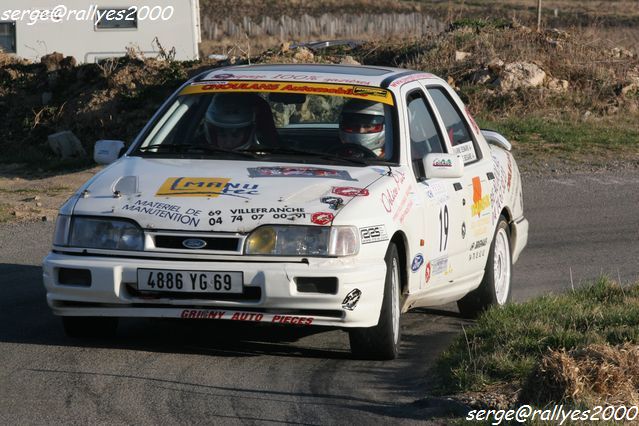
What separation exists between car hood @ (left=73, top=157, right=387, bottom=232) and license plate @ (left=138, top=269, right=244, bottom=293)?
Result: 0.78 ft

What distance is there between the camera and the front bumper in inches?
239

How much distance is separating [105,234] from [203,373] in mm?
921

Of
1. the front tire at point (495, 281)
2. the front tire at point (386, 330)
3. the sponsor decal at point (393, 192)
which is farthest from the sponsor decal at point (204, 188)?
the front tire at point (495, 281)

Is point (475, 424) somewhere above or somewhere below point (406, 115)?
below

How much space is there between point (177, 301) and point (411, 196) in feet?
4.98

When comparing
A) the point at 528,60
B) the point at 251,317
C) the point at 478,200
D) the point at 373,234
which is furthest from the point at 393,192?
the point at 528,60

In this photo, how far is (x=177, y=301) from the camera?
20.5ft

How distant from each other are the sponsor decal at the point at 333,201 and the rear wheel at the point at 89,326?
4.98 ft

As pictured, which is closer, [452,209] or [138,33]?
[452,209]

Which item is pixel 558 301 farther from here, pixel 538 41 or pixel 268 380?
pixel 538 41

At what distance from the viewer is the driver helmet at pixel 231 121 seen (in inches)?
292

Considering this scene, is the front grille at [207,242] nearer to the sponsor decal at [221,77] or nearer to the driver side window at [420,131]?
the driver side window at [420,131]

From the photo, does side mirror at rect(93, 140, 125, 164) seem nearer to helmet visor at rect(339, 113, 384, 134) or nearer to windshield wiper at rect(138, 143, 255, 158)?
windshield wiper at rect(138, 143, 255, 158)

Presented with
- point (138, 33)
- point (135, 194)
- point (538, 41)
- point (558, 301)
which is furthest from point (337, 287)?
point (138, 33)
